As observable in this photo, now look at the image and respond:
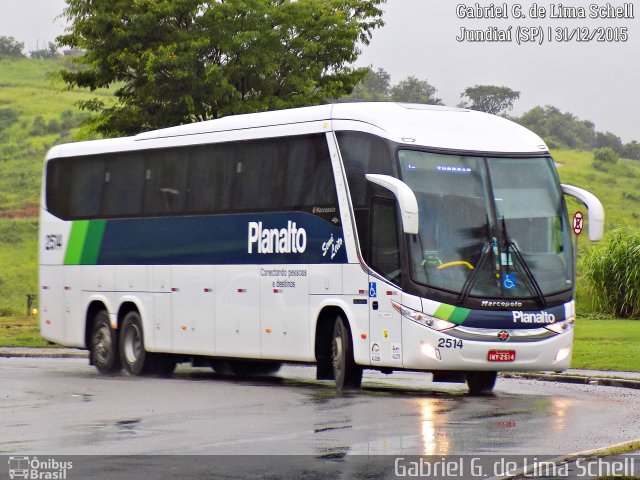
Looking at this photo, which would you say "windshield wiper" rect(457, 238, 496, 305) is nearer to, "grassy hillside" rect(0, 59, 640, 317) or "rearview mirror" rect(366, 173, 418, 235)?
"rearview mirror" rect(366, 173, 418, 235)

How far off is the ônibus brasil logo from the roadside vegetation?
14.2 metres

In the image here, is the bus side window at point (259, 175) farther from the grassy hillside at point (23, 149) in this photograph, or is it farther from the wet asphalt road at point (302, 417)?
the grassy hillside at point (23, 149)

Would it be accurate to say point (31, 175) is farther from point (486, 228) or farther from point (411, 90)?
point (486, 228)

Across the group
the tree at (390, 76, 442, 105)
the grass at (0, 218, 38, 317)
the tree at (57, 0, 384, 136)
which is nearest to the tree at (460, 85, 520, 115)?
the tree at (390, 76, 442, 105)

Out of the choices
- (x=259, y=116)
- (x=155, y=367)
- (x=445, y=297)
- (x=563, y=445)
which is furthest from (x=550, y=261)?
(x=155, y=367)

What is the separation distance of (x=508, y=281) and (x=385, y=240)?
1.68m

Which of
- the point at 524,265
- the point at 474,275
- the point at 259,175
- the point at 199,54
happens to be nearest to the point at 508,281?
the point at 524,265

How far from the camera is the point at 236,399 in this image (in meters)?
18.9

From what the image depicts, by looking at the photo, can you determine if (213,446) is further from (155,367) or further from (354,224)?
(155,367)

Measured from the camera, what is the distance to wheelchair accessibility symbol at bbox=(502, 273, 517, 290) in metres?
19.2

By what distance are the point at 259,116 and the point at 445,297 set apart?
5060 mm

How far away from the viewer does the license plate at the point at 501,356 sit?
18938 millimetres

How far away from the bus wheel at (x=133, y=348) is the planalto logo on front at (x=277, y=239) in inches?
145

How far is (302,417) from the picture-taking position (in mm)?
16094
